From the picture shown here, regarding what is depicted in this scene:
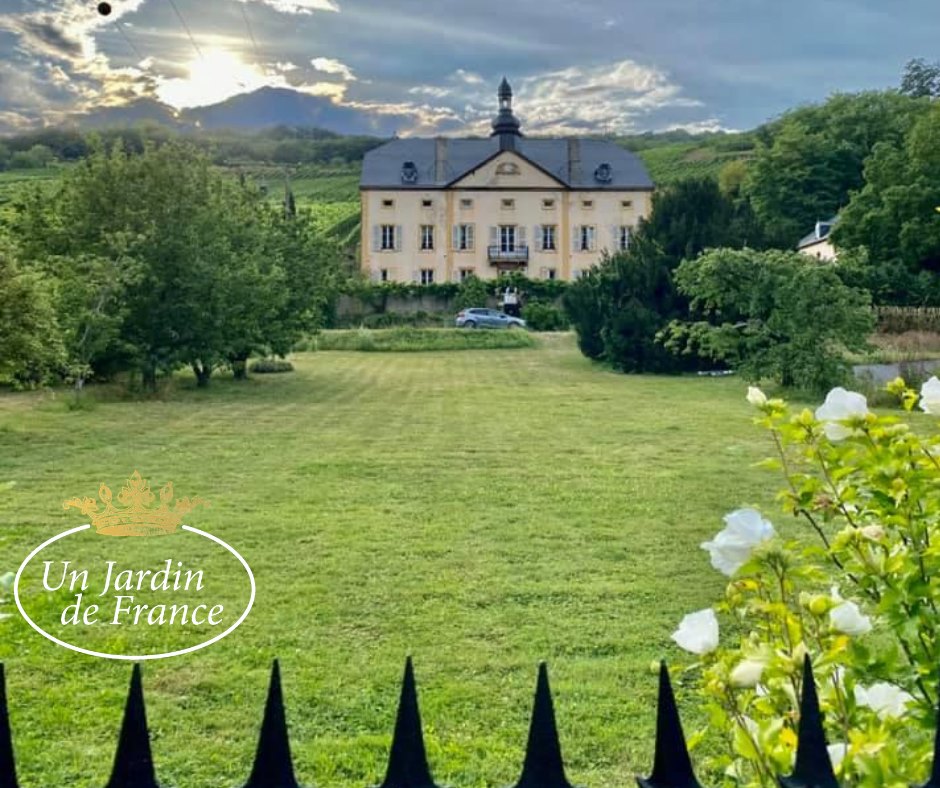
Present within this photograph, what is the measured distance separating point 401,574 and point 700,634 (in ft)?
8.97

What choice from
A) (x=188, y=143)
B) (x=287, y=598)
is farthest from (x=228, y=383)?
(x=287, y=598)

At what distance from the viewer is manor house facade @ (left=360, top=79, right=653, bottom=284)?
2927 centimetres

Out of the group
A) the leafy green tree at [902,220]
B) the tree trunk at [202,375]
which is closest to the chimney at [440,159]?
the leafy green tree at [902,220]

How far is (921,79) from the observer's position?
32.4 metres

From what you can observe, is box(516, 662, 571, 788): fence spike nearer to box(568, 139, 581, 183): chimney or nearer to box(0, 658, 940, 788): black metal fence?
box(0, 658, 940, 788): black metal fence

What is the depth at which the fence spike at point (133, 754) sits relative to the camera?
828mm

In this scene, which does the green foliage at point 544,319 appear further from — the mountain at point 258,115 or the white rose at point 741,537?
the white rose at point 741,537

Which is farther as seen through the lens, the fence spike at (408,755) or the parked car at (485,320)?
the parked car at (485,320)

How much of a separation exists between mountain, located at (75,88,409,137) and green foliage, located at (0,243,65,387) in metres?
2.69

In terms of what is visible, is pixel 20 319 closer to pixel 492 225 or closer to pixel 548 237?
pixel 492 225

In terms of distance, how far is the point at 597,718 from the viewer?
2.25m

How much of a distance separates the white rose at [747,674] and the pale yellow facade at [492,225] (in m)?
28.8

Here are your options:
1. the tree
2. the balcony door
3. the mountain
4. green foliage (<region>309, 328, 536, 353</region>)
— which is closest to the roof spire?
the balcony door

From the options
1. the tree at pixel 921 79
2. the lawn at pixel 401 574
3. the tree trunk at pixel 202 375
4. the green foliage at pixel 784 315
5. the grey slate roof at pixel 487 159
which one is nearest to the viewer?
the lawn at pixel 401 574
